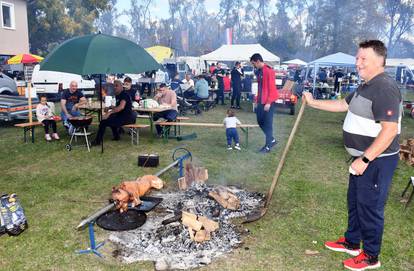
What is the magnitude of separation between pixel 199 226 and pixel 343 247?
1.57 meters

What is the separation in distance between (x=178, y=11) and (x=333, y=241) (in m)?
79.3

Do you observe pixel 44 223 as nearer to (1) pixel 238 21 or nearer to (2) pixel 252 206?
(2) pixel 252 206

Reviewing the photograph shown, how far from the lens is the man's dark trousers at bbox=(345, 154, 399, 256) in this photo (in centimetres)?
307

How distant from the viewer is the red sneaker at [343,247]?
372cm

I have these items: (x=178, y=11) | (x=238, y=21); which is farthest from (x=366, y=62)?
(x=178, y=11)

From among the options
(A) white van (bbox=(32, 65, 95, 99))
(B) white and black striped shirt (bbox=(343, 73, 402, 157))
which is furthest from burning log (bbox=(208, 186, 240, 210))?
(A) white van (bbox=(32, 65, 95, 99))

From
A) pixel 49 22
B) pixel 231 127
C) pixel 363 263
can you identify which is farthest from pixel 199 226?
pixel 49 22

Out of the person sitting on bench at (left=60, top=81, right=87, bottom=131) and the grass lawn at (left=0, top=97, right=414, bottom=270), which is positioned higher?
the person sitting on bench at (left=60, top=81, right=87, bottom=131)

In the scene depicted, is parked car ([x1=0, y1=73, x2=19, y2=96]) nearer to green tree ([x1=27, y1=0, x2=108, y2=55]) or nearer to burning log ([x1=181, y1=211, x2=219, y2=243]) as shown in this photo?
burning log ([x1=181, y1=211, x2=219, y2=243])

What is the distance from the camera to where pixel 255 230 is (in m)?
4.26

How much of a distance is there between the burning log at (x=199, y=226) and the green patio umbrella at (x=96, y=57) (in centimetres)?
322

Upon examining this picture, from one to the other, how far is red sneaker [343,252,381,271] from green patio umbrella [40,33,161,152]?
15.3 ft

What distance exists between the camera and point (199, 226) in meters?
3.97

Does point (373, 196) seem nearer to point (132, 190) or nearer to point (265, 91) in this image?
point (132, 190)
